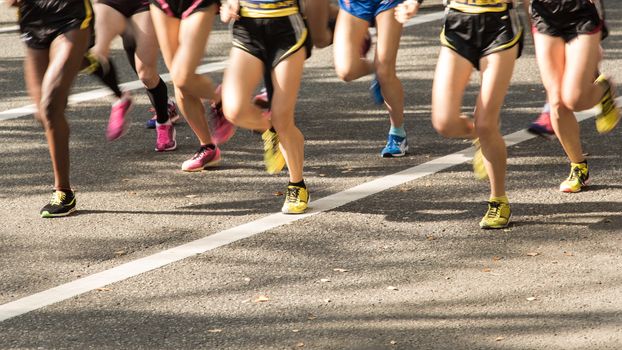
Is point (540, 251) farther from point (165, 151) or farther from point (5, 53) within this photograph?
point (5, 53)

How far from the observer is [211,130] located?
10.4 meters

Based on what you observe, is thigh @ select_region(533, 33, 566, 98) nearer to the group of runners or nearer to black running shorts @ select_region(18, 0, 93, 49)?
the group of runners

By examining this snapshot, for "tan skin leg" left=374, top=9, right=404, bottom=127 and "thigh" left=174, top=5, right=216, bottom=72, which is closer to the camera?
"thigh" left=174, top=5, right=216, bottom=72

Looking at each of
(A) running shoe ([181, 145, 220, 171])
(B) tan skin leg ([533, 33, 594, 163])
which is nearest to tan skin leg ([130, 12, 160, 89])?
(A) running shoe ([181, 145, 220, 171])

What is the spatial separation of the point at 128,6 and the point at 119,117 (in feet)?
3.19

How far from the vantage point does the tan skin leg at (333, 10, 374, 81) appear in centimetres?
920

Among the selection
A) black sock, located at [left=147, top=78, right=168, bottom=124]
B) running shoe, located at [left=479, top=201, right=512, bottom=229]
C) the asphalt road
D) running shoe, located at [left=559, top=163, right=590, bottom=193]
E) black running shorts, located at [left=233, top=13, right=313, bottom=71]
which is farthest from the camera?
black sock, located at [left=147, top=78, right=168, bottom=124]

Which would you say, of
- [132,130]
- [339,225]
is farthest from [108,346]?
[132,130]

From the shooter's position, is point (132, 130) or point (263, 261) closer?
point (263, 261)

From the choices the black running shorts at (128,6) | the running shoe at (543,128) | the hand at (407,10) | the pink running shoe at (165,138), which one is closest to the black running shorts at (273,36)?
the hand at (407,10)

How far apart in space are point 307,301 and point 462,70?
1843mm

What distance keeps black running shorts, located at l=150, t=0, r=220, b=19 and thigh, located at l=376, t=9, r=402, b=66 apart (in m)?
1.17

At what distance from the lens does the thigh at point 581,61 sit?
8.07 meters

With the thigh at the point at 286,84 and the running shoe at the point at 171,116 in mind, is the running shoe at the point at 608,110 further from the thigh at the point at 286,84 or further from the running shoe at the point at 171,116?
the running shoe at the point at 171,116
